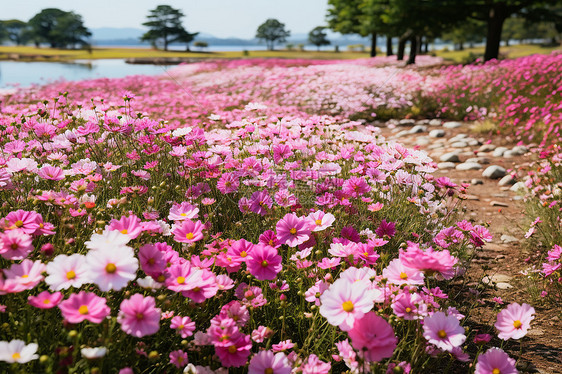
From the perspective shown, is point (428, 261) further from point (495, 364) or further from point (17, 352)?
point (17, 352)

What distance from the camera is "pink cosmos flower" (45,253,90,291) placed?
1.29 m

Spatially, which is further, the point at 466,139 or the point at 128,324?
the point at 466,139

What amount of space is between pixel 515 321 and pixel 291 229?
0.96 metres

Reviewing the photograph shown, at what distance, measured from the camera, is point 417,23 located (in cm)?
1820

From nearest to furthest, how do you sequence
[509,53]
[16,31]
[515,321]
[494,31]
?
[515,321] < [494,31] < [509,53] < [16,31]

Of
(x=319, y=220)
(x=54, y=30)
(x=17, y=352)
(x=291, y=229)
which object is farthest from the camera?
(x=54, y=30)

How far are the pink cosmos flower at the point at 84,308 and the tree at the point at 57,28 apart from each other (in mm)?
71566

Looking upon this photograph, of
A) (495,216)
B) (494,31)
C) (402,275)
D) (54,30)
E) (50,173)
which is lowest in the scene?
(495,216)

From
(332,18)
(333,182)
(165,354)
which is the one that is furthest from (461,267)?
(332,18)

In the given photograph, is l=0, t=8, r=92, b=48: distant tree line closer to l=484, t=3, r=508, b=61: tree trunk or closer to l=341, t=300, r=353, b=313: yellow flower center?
l=484, t=3, r=508, b=61: tree trunk

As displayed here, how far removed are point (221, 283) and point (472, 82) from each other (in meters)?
10.4

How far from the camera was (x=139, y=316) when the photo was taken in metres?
1.26

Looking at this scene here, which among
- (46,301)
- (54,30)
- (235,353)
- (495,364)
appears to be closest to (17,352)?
(46,301)

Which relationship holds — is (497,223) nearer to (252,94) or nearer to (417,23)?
(252,94)
